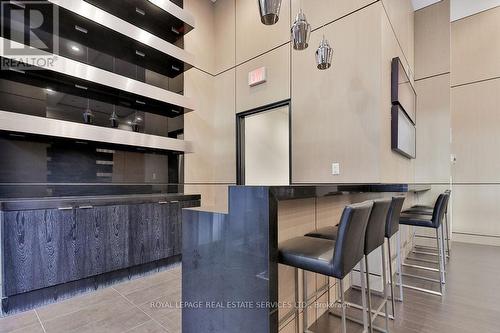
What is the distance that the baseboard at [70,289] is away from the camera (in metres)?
2.11

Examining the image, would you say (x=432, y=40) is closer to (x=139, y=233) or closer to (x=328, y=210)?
A: (x=328, y=210)

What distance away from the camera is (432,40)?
4.34m

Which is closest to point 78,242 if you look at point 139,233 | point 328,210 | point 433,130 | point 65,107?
point 139,233

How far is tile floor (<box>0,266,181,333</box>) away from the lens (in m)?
1.93

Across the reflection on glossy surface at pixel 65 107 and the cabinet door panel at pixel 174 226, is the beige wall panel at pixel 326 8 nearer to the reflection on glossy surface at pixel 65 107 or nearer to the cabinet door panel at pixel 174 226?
the reflection on glossy surface at pixel 65 107

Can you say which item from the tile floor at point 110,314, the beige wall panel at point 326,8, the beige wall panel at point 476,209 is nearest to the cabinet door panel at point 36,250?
the tile floor at point 110,314

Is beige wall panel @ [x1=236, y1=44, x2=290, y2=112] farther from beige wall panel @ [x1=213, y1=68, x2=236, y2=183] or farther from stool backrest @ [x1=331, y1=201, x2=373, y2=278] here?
stool backrest @ [x1=331, y1=201, x2=373, y2=278]

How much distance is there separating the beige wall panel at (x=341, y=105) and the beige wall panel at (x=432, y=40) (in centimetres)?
252

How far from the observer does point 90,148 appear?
2949 millimetres

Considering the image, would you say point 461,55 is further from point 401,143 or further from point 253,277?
point 253,277

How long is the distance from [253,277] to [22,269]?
214cm

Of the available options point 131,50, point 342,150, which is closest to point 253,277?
point 342,150

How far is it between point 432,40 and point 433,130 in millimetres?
1586

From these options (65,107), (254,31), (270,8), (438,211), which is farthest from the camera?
(254,31)
